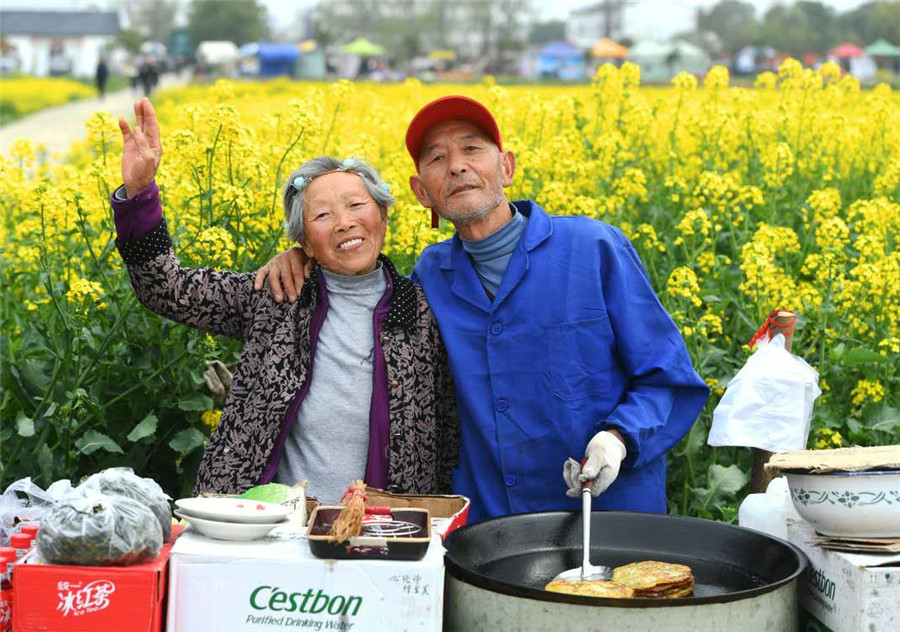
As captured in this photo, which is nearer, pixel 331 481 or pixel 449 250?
pixel 331 481

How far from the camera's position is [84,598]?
2229 mm

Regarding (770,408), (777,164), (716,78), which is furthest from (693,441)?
(716,78)

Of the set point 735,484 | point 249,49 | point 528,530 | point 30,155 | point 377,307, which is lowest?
point 735,484

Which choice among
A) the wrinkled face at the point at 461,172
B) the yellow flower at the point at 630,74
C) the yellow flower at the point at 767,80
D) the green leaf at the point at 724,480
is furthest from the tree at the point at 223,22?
the wrinkled face at the point at 461,172

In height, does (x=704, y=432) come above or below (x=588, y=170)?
below

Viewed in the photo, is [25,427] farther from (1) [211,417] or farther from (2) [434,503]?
(2) [434,503]

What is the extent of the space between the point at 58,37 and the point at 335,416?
107 m

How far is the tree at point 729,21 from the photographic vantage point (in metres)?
86.6

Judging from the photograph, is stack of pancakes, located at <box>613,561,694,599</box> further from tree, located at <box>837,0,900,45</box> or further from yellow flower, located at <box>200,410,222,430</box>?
tree, located at <box>837,0,900,45</box>

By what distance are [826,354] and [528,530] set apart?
2.41 metres

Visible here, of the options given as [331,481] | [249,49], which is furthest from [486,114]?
[249,49]

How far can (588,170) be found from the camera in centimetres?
607

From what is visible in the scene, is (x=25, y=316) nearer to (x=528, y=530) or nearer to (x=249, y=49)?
(x=528, y=530)

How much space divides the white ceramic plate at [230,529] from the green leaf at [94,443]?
186cm
